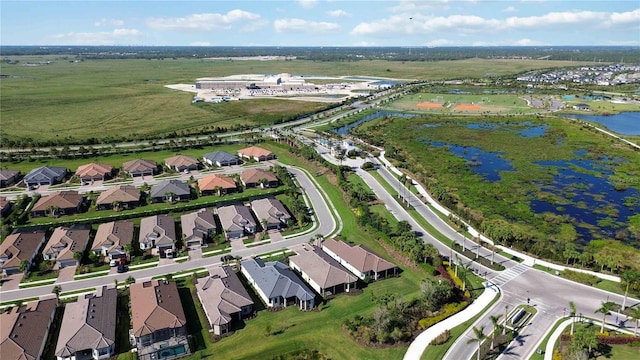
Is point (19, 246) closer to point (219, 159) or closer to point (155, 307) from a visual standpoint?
point (155, 307)

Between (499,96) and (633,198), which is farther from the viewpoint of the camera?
(499,96)

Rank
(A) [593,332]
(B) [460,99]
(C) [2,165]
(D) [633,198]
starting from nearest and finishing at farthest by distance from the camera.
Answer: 1. (A) [593,332]
2. (D) [633,198]
3. (C) [2,165]
4. (B) [460,99]

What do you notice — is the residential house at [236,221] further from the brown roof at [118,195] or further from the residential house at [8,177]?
the residential house at [8,177]

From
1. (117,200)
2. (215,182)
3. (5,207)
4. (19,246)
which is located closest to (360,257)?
(215,182)


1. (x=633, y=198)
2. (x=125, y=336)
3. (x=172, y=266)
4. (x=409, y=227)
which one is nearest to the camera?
(x=125, y=336)

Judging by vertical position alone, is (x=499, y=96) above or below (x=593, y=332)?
above

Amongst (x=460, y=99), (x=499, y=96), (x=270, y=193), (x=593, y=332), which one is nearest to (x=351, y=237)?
(x=270, y=193)

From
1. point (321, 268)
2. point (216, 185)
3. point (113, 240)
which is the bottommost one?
point (321, 268)

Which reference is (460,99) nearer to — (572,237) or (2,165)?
(572,237)
